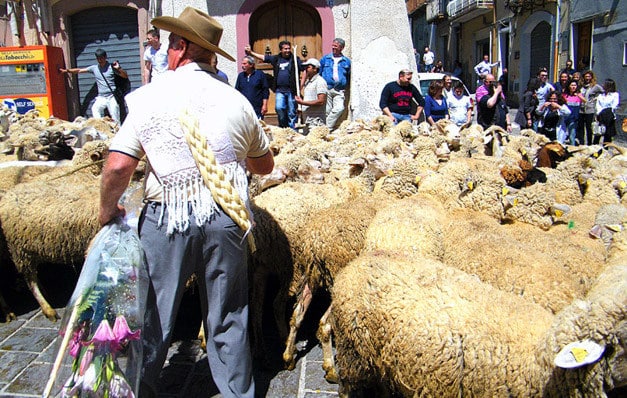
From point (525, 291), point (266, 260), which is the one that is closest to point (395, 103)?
point (266, 260)

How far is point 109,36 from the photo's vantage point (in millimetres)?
12820

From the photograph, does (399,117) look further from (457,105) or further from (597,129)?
(597,129)

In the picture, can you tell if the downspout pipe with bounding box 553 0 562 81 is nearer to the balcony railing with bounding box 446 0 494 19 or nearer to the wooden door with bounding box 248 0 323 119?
the balcony railing with bounding box 446 0 494 19

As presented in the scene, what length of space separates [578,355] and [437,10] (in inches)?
1430

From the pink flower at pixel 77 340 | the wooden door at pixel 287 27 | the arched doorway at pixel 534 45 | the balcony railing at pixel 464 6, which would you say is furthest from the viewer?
the balcony railing at pixel 464 6

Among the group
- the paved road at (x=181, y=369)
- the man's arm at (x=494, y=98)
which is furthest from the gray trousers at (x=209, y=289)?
the man's arm at (x=494, y=98)

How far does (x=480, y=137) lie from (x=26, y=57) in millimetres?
9996

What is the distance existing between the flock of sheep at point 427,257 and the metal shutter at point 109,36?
7159 millimetres

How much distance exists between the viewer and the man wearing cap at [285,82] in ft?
32.2

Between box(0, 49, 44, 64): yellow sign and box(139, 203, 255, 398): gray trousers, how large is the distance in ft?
36.1

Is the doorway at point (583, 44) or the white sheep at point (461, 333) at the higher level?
the doorway at point (583, 44)

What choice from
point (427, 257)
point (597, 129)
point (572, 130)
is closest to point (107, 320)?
point (427, 257)

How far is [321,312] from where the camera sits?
4434 millimetres

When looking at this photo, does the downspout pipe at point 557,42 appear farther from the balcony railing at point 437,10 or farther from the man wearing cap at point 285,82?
the balcony railing at point 437,10
